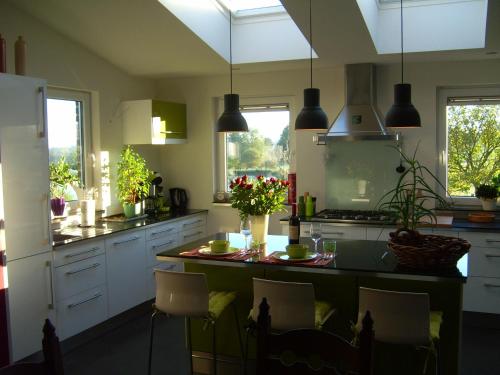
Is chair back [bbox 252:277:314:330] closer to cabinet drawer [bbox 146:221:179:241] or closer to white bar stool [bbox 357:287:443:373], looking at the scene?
white bar stool [bbox 357:287:443:373]

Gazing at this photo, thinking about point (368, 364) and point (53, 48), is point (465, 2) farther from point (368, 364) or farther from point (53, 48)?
point (368, 364)

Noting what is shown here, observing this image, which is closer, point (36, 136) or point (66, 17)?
point (36, 136)

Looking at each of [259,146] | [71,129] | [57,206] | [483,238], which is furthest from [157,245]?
[483,238]

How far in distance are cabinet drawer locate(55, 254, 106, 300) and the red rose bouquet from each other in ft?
4.75

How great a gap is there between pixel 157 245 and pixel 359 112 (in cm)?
230

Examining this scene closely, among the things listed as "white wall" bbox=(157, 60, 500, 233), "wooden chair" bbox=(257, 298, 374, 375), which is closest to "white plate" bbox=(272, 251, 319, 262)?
"wooden chair" bbox=(257, 298, 374, 375)

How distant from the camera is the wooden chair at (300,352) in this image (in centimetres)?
169

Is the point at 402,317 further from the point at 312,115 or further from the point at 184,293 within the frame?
the point at 312,115

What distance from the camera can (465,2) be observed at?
4473 mm

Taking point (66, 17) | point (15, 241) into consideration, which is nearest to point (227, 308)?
point (15, 241)

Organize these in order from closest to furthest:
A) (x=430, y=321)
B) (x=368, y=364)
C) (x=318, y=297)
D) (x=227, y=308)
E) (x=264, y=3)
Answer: (x=368, y=364) → (x=430, y=321) → (x=318, y=297) → (x=227, y=308) → (x=264, y=3)

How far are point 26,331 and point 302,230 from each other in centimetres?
255

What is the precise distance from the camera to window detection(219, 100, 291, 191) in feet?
19.0

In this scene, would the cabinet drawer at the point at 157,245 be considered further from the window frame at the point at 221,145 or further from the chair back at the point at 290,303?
the chair back at the point at 290,303
